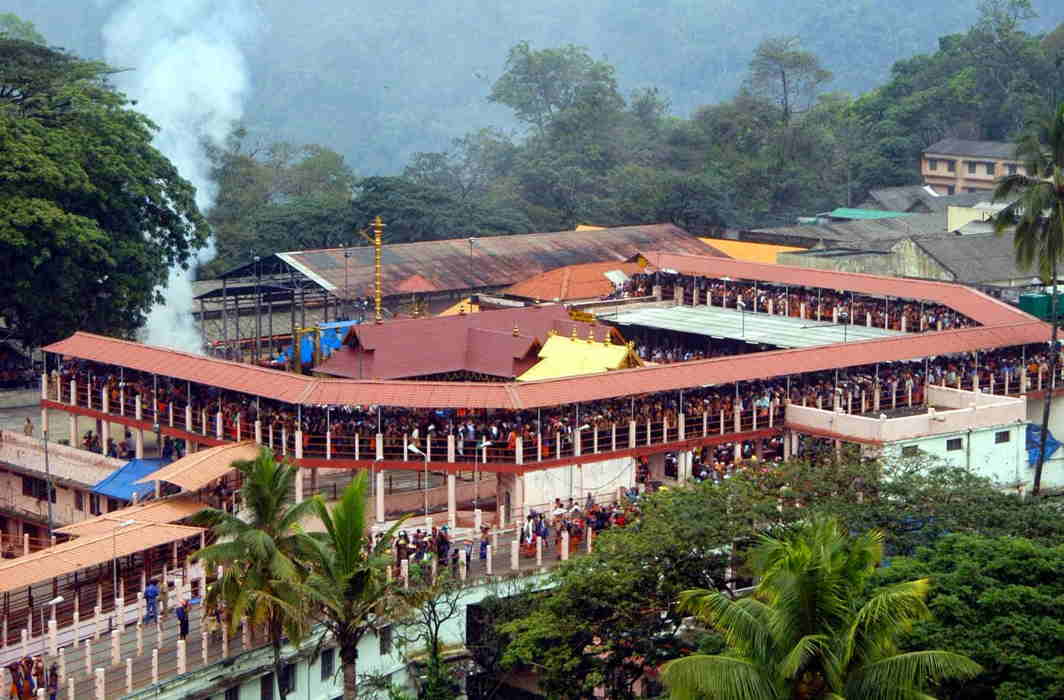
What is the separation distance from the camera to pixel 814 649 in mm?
23344

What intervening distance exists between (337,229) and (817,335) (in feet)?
106

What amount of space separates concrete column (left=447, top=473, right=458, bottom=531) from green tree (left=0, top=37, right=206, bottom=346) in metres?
20.5

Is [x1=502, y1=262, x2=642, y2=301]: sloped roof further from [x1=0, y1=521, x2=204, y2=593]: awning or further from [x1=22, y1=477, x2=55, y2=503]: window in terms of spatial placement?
[x1=0, y1=521, x2=204, y2=593]: awning

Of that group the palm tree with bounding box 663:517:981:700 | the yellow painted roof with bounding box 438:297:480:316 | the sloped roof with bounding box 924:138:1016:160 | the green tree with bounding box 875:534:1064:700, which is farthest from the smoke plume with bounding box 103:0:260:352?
the palm tree with bounding box 663:517:981:700

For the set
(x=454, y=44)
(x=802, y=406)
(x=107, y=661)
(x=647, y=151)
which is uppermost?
(x=454, y=44)

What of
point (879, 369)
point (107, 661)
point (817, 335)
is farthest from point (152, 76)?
point (107, 661)

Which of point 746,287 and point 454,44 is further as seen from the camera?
point 454,44

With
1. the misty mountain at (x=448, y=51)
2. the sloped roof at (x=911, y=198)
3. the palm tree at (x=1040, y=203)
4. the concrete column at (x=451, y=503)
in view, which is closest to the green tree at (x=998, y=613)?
the concrete column at (x=451, y=503)

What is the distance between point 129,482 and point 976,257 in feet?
128

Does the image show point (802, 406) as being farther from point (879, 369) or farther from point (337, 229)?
point (337, 229)

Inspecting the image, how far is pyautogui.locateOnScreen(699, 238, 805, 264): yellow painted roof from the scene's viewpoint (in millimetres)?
82287

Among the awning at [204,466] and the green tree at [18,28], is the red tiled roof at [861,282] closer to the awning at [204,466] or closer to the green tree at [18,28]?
the awning at [204,466]

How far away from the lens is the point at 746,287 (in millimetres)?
67125

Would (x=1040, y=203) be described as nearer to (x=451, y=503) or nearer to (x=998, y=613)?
(x=451, y=503)
